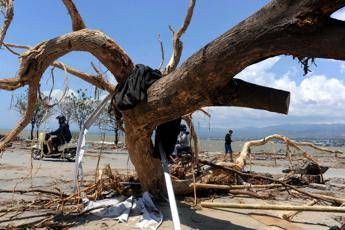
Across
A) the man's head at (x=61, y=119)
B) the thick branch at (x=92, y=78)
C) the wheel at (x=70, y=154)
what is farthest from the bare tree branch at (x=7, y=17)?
the wheel at (x=70, y=154)

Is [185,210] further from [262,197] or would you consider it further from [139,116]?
[262,197]

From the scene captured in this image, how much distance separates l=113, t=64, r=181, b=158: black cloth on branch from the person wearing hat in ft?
36.5

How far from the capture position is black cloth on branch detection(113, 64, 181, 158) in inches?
260

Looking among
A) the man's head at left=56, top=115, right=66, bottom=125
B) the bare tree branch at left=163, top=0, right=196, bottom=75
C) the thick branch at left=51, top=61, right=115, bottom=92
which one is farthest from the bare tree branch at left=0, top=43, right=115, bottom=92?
the man's head at left=56, top=115, right=66, bottom=125

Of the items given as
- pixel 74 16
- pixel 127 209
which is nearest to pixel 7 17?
pixel 74 16

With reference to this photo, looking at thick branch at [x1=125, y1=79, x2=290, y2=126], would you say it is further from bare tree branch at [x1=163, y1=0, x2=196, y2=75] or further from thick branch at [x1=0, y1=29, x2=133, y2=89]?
bare tree branch at [x1=163, y1=0, x2=196, y2=75]

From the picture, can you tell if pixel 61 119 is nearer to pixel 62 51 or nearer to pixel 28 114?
pixel 28 114

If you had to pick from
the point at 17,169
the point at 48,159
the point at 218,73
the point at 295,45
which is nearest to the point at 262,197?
the point at 218,73

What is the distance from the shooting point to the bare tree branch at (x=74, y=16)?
7.33m

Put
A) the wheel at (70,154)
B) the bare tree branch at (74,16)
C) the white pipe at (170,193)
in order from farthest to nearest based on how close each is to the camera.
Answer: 1. the wheel at (70,154)
2. the bare tree branch at (74,16)
3. the white pipe at (170,193)

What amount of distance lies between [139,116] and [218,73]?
1.81m

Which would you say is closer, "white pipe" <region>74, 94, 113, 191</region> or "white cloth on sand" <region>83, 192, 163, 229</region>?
"white cloth on sand" <region>83, 192, 163, 229</region>

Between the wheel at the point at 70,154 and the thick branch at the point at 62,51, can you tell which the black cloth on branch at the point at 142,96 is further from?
the wheel at the point at 70,154

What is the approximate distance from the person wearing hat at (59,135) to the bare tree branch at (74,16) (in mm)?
10937
